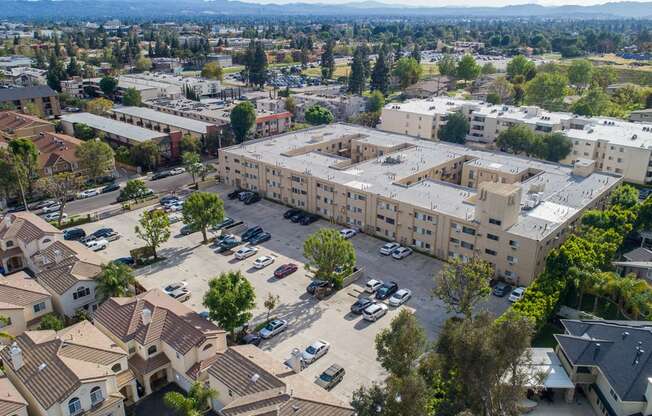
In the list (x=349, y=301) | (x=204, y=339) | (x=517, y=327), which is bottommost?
(x=349, y=301)

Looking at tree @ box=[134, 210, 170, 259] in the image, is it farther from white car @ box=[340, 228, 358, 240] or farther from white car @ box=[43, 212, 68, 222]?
white car @ box=[340, 228, 358, 240]

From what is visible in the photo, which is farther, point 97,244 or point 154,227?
point 97,244

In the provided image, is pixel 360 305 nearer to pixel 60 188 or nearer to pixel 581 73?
pixel 60 188

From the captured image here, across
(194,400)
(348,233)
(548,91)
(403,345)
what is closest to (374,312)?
(403,345)

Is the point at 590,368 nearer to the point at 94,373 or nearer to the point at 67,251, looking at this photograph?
the point at 94,373

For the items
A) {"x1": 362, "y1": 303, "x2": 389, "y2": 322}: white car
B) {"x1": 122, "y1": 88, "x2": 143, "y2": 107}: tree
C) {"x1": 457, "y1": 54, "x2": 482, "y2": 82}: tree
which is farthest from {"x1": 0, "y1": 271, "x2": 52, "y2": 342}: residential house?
{"x1": 457, "y1": 54, "x2": 482, "y2": 82}: tree

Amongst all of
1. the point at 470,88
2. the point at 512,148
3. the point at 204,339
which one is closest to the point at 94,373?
the point at 204,339
